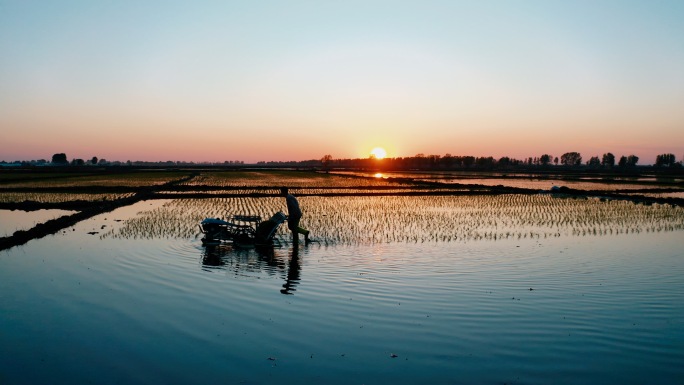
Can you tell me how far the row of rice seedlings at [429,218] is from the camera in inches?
530

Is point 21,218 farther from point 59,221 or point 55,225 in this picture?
point 55,225

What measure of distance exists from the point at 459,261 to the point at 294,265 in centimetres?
310

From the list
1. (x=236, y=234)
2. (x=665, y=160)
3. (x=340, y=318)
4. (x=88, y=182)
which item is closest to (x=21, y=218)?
(x=236, y=234)

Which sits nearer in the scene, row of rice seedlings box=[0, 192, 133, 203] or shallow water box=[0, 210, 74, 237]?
shallow water box=[0, 210, 74, 237]

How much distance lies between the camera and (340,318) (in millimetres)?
6020

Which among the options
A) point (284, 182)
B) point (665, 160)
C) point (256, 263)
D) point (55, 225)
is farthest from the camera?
point (665, 160)

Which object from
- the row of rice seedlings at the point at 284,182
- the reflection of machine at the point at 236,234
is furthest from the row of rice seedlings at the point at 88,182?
the reflection of machine at the point at 236,234

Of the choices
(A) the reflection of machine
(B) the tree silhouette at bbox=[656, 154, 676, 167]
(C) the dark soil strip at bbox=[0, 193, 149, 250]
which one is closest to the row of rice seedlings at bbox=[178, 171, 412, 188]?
(C) the dark soil strip at bbox=[0, 193, 149, 250]

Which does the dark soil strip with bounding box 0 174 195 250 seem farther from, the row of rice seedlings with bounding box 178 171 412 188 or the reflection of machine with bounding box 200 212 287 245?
the row of rice seedlings with bounding box 178 171 412 188

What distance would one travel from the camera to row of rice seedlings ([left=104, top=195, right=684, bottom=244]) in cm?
1346

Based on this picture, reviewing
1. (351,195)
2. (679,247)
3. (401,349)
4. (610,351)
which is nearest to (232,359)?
(401,349)

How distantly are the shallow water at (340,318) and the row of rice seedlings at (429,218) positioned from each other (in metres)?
2.93

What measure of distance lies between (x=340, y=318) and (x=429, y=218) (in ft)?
38.2

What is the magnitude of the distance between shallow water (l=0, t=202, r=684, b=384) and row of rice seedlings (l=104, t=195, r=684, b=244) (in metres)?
2.93
